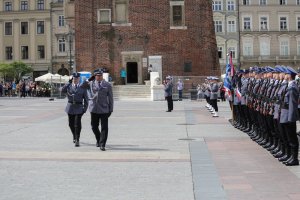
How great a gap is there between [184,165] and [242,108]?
27.3 feet

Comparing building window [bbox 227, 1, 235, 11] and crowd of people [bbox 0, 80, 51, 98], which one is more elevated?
building window [bbox 227, 1, 235, 11]

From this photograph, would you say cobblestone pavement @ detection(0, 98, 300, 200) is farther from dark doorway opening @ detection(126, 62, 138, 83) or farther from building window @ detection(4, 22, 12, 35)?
building window @ detection(4, 22, 12, 35)

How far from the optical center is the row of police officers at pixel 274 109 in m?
11.1

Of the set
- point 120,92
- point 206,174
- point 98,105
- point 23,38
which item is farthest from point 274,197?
point 23,38

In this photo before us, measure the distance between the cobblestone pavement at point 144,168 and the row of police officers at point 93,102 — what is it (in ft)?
1.49

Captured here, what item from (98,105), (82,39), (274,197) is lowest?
(274,197)

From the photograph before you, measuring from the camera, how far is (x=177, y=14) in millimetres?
51750

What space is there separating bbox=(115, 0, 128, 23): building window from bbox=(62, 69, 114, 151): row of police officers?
3693cm

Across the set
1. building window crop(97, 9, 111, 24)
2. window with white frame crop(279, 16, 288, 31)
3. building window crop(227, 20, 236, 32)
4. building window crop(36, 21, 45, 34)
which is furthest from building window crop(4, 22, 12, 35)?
window with white frame crop(279, 16, 288, 31)

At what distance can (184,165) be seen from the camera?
11117mm

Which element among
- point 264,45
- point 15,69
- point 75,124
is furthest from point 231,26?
point 75,124

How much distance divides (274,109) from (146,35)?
4019cm

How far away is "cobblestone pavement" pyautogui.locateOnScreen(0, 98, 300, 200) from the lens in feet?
27.9

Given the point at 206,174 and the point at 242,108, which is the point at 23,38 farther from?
the point at 206,174
